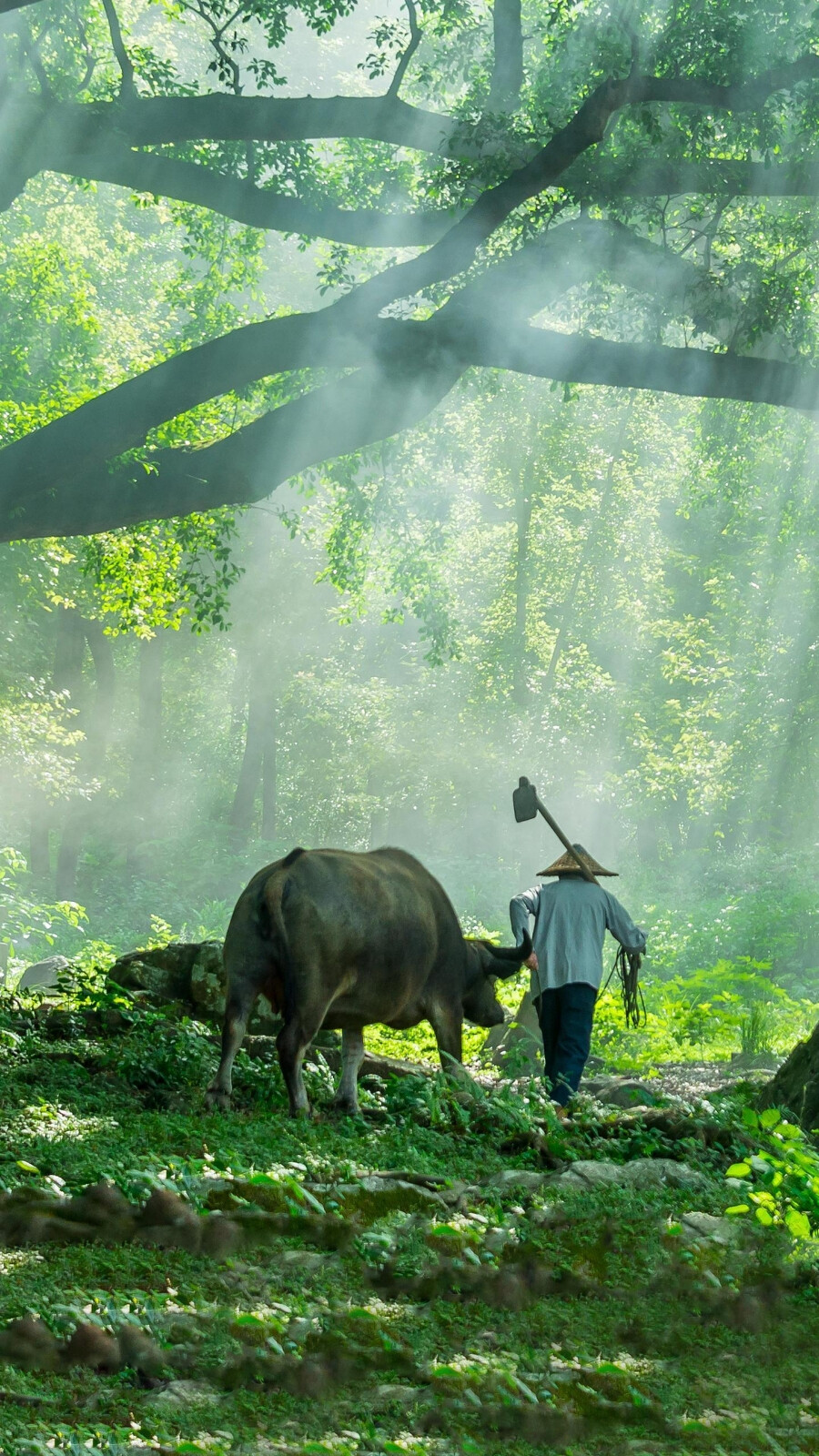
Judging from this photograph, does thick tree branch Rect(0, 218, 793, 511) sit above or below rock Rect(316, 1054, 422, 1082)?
above

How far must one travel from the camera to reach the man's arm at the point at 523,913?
373 inches

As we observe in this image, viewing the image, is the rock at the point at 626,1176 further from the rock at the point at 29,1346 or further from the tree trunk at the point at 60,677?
the tree trunk at the point at 60,677

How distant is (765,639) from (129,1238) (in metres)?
27.4

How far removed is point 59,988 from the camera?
32.8 ft

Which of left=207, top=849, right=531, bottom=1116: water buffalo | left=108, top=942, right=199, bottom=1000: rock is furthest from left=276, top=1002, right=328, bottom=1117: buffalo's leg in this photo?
left=108, top=942, right=199, bottom=1000: rock

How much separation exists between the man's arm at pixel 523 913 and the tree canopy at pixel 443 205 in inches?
182

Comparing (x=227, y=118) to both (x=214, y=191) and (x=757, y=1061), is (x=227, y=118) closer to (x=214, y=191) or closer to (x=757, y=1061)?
(x=214, y=191)

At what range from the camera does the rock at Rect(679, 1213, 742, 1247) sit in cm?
519

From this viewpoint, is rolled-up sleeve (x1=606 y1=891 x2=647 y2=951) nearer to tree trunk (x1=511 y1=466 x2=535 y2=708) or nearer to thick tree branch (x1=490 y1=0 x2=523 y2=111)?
thick tree branch (x1=490 y1=0 x2=523 y2=111)

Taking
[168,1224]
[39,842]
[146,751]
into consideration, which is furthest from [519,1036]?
[146,751]

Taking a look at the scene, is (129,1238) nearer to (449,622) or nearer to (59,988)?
(59,988)

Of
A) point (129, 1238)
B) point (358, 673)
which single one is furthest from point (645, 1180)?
point (358, 673)

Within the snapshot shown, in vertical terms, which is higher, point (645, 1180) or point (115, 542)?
point (115, 542)

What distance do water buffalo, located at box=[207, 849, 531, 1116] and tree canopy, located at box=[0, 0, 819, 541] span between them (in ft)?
15.5
